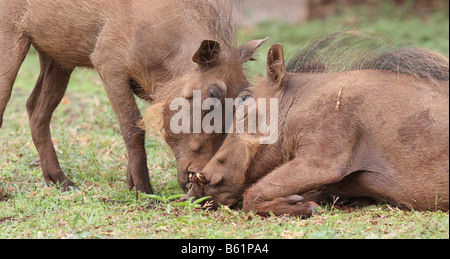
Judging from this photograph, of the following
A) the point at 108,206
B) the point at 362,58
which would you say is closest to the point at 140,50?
the point at 108,206

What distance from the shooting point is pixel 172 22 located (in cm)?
480

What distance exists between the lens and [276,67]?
4379 mm

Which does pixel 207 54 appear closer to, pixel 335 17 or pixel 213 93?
pixel 213 93

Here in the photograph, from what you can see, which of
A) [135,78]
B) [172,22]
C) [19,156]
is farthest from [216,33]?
[19,156]

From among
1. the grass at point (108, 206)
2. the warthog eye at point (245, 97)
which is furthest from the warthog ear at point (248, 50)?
the warthog eye at point (245, 97)

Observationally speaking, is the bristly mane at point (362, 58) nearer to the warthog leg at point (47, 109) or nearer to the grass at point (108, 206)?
the grass at point (108, 206)

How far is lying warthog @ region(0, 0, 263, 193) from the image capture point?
4.56 m

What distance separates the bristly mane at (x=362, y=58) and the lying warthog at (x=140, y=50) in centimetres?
41

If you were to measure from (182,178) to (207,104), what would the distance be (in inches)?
23.3

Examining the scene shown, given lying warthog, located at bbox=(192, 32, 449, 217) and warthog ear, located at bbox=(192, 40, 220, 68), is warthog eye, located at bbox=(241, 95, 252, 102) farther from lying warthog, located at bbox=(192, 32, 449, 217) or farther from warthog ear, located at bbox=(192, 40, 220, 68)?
warthog ear, located at bbox=(192, 40, 220, 68)

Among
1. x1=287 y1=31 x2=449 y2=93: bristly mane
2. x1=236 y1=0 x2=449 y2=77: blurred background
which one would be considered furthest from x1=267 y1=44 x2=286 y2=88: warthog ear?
x1=236 y1=0 x2=449 y2=77: blurred background

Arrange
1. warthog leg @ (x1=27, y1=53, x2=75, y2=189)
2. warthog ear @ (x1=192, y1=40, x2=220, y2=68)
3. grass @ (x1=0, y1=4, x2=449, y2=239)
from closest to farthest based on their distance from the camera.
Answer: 1. grass @ (x1=0, y1=4, x2=449, y2=239)
2. warthog ear @ (x1=192, y1=40, x2=220, y2=68)
3. warthog leg @ (x1=27, y1=53, x2=75, y2=189)

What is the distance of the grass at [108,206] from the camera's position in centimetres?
365

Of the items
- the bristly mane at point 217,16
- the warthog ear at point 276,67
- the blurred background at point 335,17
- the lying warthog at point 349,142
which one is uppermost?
the blurred background at point 335,17
